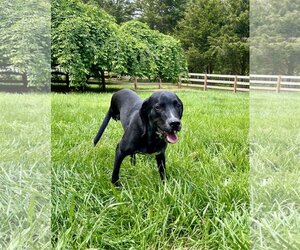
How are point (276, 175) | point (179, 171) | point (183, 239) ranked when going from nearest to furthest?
point (276, 175), point (183, 239), point (179, 171)

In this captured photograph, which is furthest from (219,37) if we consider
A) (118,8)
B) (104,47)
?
(104,47)

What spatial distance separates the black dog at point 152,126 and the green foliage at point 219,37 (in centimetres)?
731

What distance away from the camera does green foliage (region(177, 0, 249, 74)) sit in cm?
895

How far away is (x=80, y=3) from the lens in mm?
7027

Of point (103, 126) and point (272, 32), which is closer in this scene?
point (272, 32)

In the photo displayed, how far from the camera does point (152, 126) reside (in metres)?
1.47

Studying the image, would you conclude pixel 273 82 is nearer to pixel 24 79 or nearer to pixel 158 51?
pixel 24 79

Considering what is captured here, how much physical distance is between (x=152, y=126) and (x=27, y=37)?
27.5 inches

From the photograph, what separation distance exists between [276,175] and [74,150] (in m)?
1.37

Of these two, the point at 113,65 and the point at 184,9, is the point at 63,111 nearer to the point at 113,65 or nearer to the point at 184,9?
the point at 113,65

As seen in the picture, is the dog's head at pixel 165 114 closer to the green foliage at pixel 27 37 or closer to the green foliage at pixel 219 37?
the green foliage at pixel 27 37

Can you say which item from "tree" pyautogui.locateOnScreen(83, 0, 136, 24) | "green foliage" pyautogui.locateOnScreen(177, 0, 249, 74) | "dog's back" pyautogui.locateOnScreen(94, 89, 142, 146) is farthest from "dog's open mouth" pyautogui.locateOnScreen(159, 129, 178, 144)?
"green foliage" pyautogui.locateOnScreen(177, 0, 249, 74)

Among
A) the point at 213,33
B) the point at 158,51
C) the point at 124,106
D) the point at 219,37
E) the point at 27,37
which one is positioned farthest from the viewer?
the point at 213,33

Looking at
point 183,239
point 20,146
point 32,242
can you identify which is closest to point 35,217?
point 32,242
